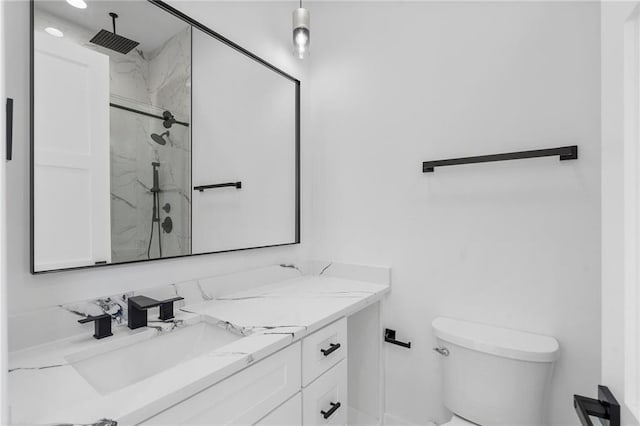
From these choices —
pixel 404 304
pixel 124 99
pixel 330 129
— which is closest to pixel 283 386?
pixel 404 304

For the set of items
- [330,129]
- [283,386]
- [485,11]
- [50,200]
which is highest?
[485,11]

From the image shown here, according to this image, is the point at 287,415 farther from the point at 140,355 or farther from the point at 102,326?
the point at 102,326

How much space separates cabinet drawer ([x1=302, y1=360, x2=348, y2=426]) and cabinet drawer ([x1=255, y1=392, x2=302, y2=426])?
0.09 feet

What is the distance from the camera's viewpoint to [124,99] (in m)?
1.11

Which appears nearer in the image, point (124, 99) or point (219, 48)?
point (124, 99)

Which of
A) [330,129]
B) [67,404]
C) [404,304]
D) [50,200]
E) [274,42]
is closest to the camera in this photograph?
[67,404]

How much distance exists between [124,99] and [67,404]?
2.96ft

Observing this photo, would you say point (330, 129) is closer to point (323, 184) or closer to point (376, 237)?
point (323, 184)

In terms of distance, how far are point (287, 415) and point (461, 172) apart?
3.77 feet

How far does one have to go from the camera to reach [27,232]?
2.97 feet

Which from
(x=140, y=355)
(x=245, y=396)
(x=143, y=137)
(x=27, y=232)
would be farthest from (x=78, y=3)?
(x=245, y=396)

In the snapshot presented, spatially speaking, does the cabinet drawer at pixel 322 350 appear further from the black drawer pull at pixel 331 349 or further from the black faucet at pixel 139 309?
the black faucet at pixel 139 309

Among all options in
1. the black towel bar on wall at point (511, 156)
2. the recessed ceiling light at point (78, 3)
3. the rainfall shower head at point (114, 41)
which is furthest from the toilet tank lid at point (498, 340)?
the recessed ceiling light at point (78, 3)

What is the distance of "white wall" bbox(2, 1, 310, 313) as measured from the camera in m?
0.88
